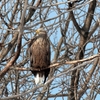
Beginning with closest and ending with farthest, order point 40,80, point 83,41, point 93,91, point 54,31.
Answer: point 40,80, point 93,91, point 83,41, point 54,31

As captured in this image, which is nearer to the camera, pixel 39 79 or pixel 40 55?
pixel 39 79

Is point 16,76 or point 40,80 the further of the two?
point 16,76

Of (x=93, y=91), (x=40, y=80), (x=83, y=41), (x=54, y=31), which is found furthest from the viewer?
(x=54, y=31)

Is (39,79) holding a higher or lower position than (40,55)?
lower

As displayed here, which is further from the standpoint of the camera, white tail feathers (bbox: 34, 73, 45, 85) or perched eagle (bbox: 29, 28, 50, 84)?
perched eagle (bbox: 29, 28, 50, 84)

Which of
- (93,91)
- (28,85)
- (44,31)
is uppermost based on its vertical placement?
(44,31)

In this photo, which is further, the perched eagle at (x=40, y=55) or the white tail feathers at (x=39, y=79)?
the perched eagle at (x=40, y=55)

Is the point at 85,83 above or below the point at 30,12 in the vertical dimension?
below

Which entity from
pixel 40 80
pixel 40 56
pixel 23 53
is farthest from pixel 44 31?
pixel 23 53

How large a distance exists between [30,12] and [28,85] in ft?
6.68

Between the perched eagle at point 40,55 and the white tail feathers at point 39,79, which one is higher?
the perched eagle at point 40,55

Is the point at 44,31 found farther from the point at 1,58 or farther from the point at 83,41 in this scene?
the point at 1,58

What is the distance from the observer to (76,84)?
17.1 ft

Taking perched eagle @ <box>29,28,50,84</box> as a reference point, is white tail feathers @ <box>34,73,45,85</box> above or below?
below
